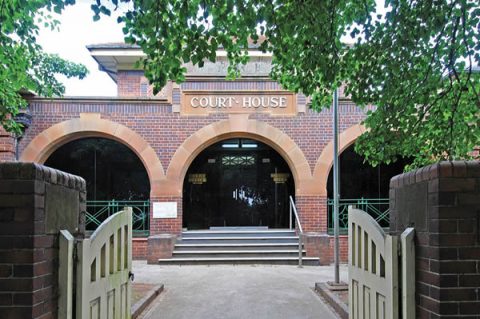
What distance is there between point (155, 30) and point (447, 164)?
11.5 ft

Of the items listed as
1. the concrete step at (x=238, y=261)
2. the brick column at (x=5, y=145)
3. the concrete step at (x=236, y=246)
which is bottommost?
the concrete step at (x=238, y=261)

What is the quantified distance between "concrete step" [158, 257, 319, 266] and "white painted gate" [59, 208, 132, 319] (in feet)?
25.9

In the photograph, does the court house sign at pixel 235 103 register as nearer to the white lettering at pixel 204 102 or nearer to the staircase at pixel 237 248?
the white lettering at pixel 204 102

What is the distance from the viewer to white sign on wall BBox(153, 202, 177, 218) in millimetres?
14266

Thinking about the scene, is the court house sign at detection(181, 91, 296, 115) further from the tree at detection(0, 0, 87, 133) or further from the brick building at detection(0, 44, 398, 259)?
the tree at detection(0, 0, 87, 133)

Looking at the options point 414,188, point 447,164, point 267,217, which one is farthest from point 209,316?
point 267,217

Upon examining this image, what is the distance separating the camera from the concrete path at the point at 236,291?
7590 mm

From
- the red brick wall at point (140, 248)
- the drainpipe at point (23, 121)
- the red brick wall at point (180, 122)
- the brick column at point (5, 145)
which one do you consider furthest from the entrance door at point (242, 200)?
the brick column at point (5, 145)

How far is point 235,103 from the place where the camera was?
1459cm

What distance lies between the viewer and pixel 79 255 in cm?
349

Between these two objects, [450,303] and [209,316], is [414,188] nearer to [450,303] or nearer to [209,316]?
[450,303]

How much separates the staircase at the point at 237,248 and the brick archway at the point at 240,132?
147 centimetres

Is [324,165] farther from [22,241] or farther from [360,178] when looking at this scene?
[22,241]

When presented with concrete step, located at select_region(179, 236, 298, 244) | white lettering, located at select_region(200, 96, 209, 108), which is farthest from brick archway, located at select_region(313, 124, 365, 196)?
white lettering, located at select_region(200, 96, 209, 108)
